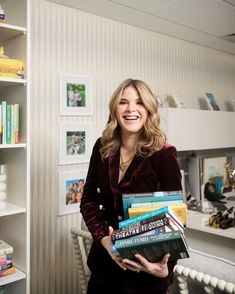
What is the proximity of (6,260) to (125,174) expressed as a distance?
102 centimetres

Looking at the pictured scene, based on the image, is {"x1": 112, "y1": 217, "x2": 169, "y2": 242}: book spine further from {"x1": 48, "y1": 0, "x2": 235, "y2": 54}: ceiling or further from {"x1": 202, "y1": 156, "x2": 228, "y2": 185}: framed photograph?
{"x1": 202, "y1": 156, "x2": 228, "y2": 185}: framed photograph

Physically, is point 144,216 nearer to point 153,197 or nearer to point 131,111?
point 153,197

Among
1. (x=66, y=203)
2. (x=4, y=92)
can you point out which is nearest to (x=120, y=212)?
(x=4, y=92)

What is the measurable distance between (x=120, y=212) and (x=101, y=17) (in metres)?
2.04

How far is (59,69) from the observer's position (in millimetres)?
2557

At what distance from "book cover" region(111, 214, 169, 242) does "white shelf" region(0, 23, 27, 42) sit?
4.25 feet

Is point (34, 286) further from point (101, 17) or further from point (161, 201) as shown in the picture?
point (101, 17)

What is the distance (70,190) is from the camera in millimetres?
2648

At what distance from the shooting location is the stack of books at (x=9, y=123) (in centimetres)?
182

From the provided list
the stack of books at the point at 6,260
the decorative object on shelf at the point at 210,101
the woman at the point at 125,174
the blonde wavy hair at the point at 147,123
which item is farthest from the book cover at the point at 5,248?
the decorative object on shelf at the point at 210,101

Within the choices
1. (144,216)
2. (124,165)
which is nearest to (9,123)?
(124,165)

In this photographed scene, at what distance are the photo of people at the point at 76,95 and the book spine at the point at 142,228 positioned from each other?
5.52ft

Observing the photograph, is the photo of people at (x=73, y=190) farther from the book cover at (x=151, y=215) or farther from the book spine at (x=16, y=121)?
the book cover at (x=151, y=215)

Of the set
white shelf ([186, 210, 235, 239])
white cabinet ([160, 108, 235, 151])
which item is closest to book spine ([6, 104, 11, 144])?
white shelf ([186, 210, 235, 239])
